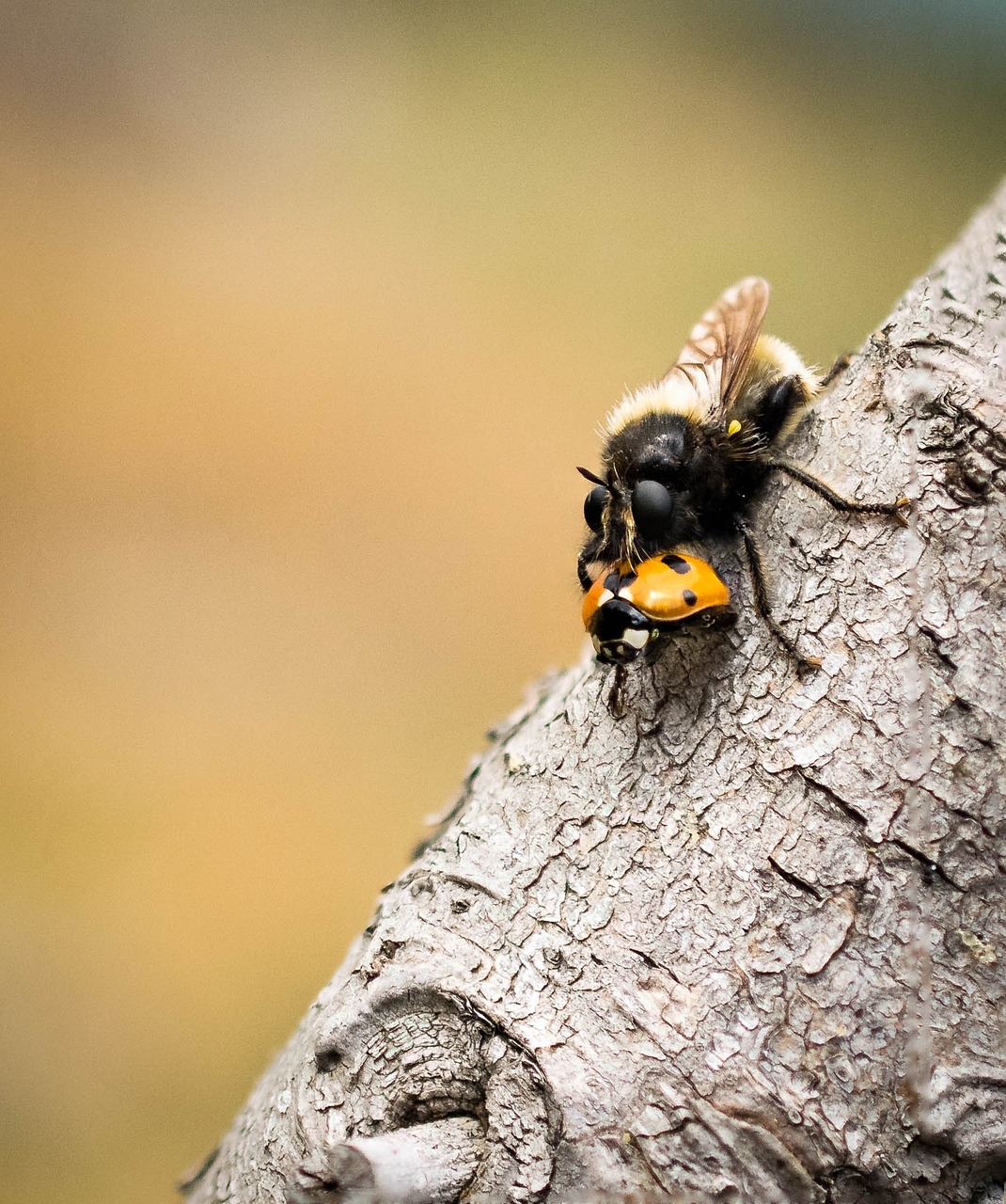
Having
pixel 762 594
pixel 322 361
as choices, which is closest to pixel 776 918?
pixel 762 594

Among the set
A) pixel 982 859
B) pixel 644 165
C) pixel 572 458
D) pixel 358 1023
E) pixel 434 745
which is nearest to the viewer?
pixel 982 859

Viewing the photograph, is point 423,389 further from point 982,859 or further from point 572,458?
point 982,859

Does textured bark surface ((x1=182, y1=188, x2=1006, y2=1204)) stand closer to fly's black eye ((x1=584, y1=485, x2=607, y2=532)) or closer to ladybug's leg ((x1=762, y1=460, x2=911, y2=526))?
ladybug's leg ((x1=762, y1=460, x2=911, y2=526))

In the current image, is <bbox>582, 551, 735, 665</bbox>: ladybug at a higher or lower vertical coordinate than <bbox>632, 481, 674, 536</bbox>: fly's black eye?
lower

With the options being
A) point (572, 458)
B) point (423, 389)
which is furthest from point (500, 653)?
point (423, 389)

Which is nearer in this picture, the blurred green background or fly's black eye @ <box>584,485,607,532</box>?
fly's black eye @ <box>584,485,607,532</box>

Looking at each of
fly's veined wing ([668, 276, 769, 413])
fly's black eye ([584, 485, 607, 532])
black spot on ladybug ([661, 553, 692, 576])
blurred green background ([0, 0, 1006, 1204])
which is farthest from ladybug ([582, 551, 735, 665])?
blurred green background ([0, 0, 1006, 1204])

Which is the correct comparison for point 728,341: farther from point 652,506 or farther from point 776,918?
point 776,918
